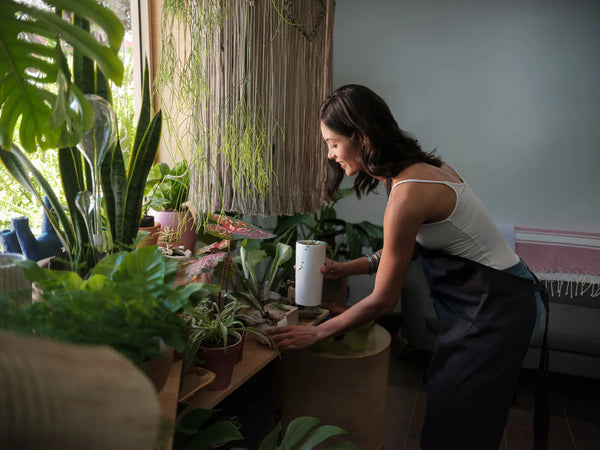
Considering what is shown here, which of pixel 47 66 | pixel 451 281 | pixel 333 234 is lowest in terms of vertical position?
pixel 333 234

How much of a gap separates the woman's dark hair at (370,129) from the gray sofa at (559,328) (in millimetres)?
1500

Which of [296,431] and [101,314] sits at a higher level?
[101,314]

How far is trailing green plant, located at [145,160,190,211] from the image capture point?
158 centimetres

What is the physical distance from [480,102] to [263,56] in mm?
2359

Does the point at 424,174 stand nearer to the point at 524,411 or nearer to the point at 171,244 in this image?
the point at 171,244

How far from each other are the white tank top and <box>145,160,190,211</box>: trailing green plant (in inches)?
28.2

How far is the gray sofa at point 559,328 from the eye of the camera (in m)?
Result: 2.54

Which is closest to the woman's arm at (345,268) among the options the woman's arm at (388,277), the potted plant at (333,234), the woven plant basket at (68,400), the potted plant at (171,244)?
the woman's arm at (388,277)

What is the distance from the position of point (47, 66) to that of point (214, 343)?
2.13ft

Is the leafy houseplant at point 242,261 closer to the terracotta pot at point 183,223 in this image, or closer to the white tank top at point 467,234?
the terracotta pot at point 183,223

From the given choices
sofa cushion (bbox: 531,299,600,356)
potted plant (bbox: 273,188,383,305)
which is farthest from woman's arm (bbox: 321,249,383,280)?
sofa cushion (bbox: 531,299,600,356)

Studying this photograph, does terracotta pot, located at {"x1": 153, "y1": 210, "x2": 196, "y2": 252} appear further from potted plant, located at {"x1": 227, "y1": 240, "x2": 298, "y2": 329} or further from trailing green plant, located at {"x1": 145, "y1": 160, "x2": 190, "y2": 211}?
potted plant, located at {"x1": 227, "y1": 240, "x2": 298, "y2": 329}

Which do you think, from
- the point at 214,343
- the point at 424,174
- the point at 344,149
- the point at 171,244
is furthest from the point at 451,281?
the point at 171,244

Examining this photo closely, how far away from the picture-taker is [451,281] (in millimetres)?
1431
